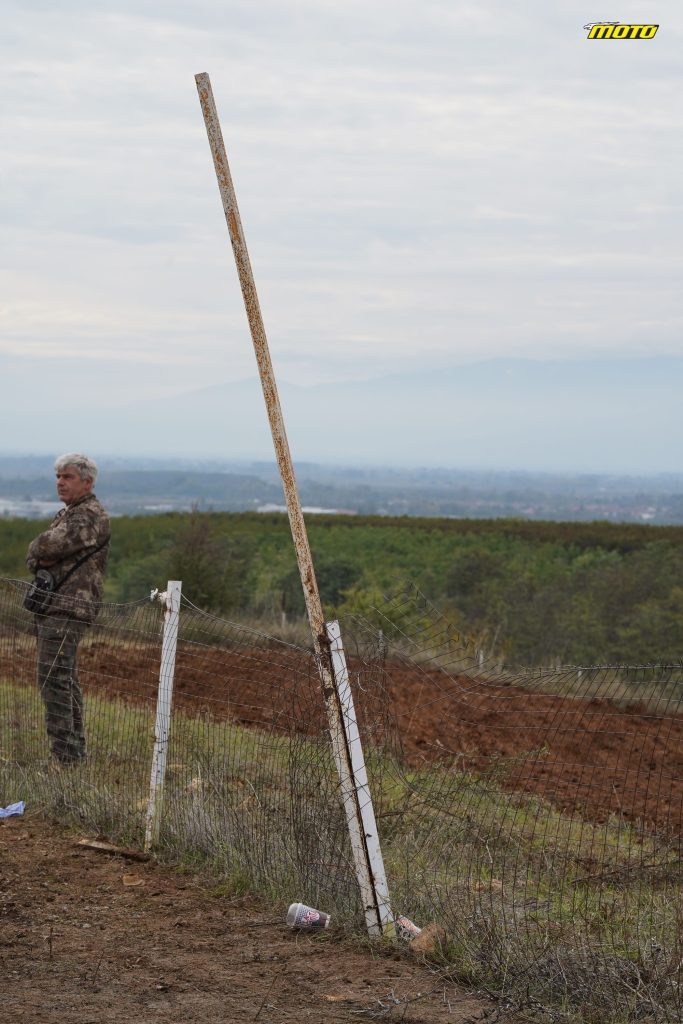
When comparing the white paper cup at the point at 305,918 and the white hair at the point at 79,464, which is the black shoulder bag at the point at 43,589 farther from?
the white paper cup at the point at 305,918

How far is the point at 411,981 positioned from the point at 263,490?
108 metres

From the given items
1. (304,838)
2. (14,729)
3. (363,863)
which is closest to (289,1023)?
(363,863)

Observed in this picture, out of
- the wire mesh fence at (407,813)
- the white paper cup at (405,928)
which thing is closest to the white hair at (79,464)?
the wire mesh fence at (407,813)

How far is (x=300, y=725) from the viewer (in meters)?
6.11

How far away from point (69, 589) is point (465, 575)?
710 inches

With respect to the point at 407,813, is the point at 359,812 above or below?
above

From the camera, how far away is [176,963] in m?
5.06

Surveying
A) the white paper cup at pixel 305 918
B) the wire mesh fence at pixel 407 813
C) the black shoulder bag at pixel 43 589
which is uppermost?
the black shoulder bag at pixel 43 589

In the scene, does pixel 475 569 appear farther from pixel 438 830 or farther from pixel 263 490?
pixel 263 490

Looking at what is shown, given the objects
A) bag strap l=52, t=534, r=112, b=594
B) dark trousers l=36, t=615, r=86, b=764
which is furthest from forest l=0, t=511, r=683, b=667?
dark trousers l=36, t=615, r=86, b=764

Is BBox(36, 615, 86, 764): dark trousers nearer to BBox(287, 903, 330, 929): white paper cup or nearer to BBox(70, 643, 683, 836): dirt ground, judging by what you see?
BBox(70, 643, 683, 836): dirt ground

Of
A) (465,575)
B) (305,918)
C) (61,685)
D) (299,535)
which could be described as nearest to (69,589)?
(61,685)

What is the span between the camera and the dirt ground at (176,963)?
4.55m

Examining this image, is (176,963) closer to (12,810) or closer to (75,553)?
(12,810)
